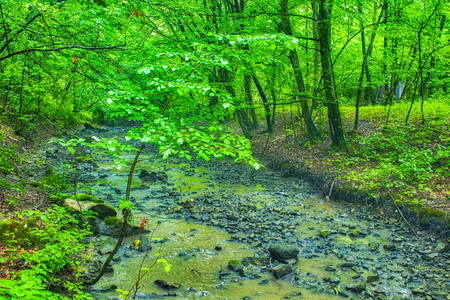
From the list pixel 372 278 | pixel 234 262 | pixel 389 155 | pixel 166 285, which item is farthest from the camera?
pixel 389 155

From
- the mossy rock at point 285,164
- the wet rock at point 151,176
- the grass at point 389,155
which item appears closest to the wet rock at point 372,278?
the grass at point 389,155

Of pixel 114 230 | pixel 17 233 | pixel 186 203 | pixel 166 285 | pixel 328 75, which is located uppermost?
pixel 328 75

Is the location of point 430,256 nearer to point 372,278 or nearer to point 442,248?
point 442,248

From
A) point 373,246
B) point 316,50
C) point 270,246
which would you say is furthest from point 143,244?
point 316,50

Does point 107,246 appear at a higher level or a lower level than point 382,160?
lower

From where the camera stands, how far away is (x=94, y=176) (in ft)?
39.4

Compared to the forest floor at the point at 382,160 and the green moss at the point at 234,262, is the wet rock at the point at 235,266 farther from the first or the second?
the forest floor at the point at 382,160

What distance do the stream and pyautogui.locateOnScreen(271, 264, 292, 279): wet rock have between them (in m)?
0.04

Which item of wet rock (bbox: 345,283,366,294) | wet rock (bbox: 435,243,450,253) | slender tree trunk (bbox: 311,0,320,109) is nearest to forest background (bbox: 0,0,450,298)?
slender tree trunk (bbox: 311,0,320,109)

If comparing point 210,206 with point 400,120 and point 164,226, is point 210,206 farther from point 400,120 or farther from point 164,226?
point 400,120

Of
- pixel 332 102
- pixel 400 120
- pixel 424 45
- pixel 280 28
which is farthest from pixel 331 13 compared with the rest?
pixel 400 120

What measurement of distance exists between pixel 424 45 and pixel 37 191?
47.3 ft

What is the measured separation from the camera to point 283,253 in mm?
5840

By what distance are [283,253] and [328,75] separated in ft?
24.8
